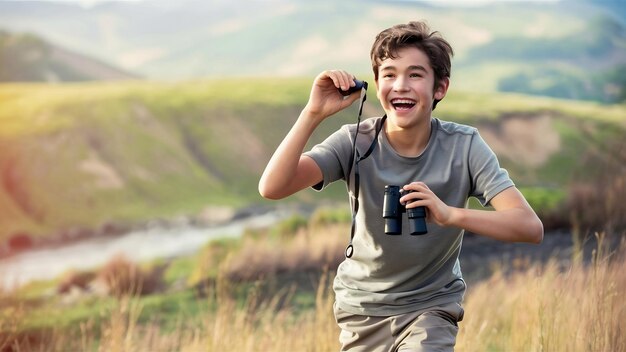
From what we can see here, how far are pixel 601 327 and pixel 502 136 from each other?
1508 cm

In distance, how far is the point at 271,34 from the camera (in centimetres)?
2278

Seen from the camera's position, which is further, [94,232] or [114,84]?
[114,84]

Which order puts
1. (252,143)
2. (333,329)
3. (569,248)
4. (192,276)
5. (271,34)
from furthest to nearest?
1. (271,34)
2. (252,143)
3. (192,276)
4. (569,248)
5. (333,329)

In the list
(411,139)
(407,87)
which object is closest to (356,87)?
(407,87)

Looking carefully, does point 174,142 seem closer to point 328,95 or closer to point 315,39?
point 315,39

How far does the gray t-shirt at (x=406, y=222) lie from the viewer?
11.2 feet

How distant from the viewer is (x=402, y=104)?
3455 mm

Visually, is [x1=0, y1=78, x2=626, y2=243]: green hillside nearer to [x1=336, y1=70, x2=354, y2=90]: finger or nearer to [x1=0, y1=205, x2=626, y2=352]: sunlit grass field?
[x1=0, y1=205, x2=626, y2=352]: sunlit grass field

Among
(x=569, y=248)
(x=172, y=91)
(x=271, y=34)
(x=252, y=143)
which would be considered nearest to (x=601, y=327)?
(x=569, y=248)

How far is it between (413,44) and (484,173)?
541 mm

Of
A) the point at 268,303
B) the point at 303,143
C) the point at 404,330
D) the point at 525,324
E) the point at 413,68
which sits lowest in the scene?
the point at 268,303

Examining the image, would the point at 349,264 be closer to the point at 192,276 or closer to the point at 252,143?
the point at 192,276

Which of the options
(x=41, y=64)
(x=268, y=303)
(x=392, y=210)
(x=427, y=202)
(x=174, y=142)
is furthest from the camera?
(x=41, y=64)

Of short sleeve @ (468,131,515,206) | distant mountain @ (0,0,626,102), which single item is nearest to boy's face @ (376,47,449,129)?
short sleeve @ (468,131,515,206)
